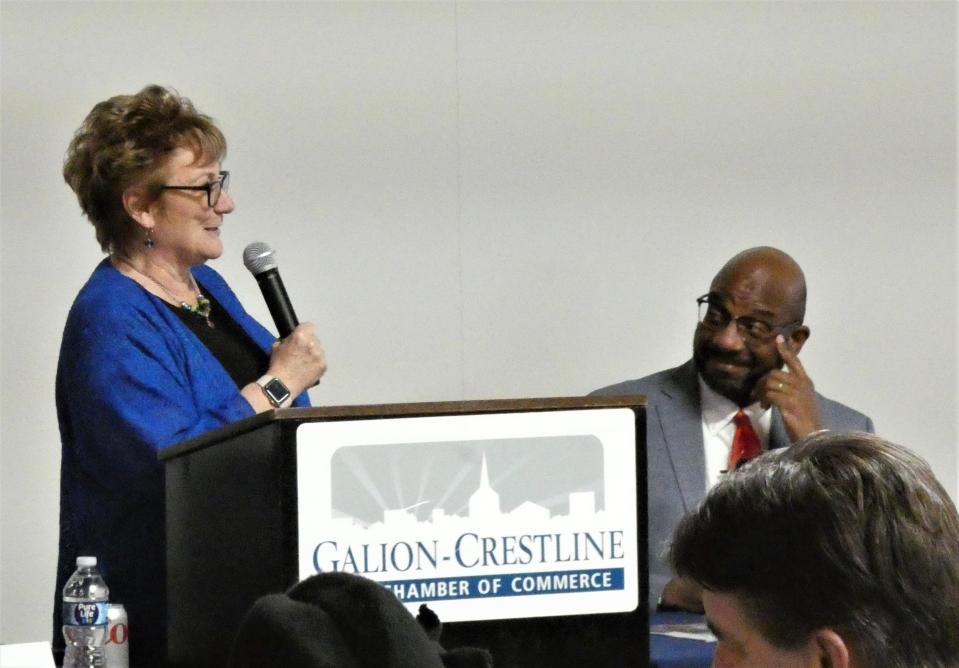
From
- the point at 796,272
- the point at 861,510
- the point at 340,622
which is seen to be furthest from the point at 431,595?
the point at 796,272

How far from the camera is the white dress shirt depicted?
10.6ft

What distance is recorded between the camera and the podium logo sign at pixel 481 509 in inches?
70.7

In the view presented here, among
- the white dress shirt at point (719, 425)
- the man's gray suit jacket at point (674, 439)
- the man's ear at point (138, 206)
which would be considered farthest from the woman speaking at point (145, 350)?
the white dress shirt at point (719, 425)

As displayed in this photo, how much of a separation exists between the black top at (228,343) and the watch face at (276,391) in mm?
140

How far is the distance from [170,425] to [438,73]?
215 centimetres

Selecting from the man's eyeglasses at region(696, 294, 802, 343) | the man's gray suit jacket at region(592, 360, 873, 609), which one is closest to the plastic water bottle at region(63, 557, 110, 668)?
the man's gray suit jacket at region(592, 360, 873, 609)

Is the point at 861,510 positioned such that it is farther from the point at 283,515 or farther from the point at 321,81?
the point at 321,81

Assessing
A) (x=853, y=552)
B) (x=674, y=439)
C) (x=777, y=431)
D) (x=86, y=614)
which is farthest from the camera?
(x=777, y=431)

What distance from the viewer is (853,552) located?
96 centimetres

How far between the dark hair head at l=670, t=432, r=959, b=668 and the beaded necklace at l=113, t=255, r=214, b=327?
5.69ft

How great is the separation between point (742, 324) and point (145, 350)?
1.47m

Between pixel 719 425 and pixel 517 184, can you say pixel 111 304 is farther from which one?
pixel 517 184

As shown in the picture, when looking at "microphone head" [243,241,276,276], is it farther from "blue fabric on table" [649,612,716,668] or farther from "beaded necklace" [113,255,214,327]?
"blue fabric on table" [649,612,716,668]

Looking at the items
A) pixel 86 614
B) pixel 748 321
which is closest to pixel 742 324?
pixel 748 321
